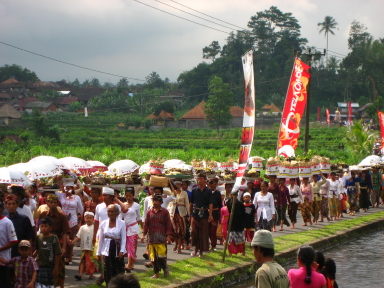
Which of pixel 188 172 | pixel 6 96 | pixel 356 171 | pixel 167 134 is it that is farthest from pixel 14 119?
pixel 188 172

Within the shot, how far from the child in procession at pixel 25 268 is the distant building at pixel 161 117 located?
7020 centimetres

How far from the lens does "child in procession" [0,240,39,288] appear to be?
6906 millimetres

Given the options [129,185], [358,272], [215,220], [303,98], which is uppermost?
[303,98]

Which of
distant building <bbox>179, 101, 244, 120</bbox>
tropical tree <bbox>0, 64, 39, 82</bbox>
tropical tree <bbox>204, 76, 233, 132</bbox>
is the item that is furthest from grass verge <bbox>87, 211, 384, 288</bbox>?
tropical tree <bbox>0, 64, 39, 82</bbox>

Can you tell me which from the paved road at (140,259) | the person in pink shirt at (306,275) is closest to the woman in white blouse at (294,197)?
the paved road at (140,259)

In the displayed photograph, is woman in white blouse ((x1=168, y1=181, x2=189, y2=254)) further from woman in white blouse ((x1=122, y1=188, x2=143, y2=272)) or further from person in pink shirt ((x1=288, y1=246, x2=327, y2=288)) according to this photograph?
person in pink shirt ((x1=288, y1=246, x2=327, y2=288))

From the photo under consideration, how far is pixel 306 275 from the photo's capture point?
531 cm

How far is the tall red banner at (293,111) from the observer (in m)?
18.5

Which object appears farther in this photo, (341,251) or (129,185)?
(341,251)

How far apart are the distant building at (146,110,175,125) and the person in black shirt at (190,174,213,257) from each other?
6576cm

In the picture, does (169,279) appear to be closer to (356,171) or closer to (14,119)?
(356,171)

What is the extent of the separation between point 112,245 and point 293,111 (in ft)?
38.2

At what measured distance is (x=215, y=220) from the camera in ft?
40.3

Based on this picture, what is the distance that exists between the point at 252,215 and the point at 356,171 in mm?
10094
